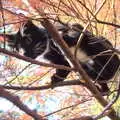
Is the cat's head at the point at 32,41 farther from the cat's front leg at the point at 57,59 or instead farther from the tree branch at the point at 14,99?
the tree branch at the point at 14,99

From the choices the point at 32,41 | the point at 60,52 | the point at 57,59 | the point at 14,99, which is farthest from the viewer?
the point at 32,41

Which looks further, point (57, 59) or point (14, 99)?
point (57, 59)

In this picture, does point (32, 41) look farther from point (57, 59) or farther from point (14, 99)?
point (14, 99)

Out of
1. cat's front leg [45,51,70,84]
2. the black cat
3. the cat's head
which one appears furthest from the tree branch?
the cat's head

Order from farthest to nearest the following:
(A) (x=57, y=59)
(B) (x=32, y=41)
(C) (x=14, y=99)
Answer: (B) (x=32, y=41) < (A) (x=57, y=59) < (C) (x=14, y=99)

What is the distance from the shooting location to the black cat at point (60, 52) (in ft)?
8.94

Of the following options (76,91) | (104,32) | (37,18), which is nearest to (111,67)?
(76,91)

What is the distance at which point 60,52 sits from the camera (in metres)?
2.67

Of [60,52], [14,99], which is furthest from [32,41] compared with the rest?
[14,99]

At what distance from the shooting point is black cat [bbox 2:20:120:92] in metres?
2.72

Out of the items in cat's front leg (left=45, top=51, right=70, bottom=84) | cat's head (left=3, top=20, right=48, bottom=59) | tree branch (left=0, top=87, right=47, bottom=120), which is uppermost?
tree branch (left=0, top=87, right=47, bottom=120)

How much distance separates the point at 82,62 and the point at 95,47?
0.59 ft

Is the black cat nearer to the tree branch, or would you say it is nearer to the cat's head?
the cat's head

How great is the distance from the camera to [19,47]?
291 centimetres
